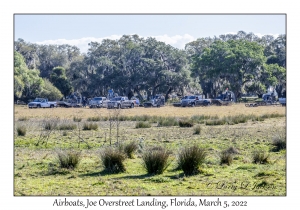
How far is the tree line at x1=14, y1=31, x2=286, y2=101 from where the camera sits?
67.4 m

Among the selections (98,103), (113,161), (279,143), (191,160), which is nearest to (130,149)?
(113,161)

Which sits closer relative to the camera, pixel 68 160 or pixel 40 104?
pixel 68 160

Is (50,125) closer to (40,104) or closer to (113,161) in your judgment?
(113,161)

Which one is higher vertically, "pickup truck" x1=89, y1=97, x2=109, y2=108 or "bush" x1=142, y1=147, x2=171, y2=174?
"pickup truck" x1=89, y1=97, x2=109, y2=108

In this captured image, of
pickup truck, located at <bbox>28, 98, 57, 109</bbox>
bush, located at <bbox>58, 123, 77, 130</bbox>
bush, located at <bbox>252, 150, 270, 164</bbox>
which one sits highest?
pickup truck, located at <bbox>28, 98, 57, 109</bbox>

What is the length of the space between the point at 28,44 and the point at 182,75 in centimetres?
2833

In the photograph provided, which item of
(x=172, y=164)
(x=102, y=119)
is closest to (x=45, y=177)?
(x=172, y=164)

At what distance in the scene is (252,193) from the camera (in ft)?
35.1

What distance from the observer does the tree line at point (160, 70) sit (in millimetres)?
67375

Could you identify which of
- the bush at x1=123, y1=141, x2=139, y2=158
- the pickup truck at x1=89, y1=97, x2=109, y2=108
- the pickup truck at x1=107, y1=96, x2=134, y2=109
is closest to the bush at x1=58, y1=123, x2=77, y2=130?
the bush at x1=123, y1=141, x2=139, y2=158

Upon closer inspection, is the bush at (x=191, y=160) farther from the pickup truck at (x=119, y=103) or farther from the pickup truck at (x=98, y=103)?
the pickup truck at (x=98, y=103)

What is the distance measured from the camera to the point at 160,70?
2857 inches

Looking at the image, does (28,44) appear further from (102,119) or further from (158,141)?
(158,141)

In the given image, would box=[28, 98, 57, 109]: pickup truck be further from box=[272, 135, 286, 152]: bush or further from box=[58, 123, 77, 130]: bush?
box=[272, 135, 286, 152]: bush
